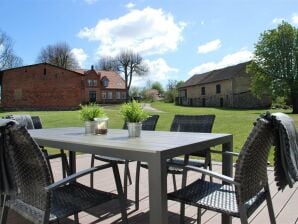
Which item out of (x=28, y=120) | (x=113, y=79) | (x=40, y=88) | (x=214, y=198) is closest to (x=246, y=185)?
(x=214, y=198)

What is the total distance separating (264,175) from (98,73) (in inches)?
1501

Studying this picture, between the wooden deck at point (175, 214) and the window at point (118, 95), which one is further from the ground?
the window at point (118, 95)

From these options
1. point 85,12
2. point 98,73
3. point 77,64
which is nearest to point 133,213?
point 85,12

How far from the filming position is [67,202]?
1924mm

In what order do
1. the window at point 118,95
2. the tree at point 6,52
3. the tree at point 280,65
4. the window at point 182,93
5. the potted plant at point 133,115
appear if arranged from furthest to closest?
the window at point 182,93 < the window at point 118,95 < the tree at point 6,52 < the tree at point 280,65 < the potted plant at point 133,115

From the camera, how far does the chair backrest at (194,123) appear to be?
10.4ft

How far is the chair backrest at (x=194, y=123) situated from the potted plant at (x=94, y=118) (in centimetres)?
89

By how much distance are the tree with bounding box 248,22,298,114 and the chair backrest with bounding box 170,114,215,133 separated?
23.9 metres

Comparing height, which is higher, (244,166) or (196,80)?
(196,80)

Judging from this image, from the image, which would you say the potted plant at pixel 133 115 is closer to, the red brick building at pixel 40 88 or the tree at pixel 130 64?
the red brick building at pixel 40 88

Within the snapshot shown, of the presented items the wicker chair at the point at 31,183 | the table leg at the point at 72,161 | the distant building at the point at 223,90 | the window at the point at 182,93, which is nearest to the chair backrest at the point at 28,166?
the wicker chair at the point at 31,183

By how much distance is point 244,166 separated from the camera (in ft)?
5.18

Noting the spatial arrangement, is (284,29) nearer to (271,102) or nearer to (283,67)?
(283,67)

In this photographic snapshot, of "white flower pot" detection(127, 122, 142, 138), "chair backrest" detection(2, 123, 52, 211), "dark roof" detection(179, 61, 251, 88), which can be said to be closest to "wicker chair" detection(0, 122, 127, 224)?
"chair backrest" detection(2, 123, 52, 211)
